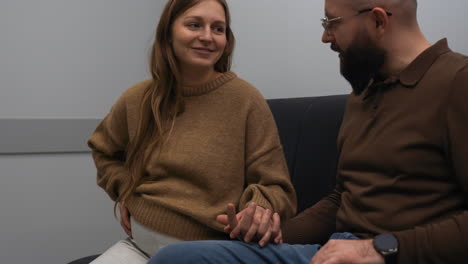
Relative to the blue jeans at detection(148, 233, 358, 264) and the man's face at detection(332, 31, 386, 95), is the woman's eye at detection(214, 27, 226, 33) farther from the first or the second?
the blue jeans at detection(148, 233, 358, 264)

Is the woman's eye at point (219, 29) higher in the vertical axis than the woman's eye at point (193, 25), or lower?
lower

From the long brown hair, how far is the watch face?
69 cm

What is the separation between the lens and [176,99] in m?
1.43

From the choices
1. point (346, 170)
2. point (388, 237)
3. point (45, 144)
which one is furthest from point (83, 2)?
point (388, 237)

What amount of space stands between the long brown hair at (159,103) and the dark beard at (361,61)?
1.37ft

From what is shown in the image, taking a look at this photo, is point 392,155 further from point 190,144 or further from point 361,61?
point 190,144

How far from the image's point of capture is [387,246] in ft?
3.04

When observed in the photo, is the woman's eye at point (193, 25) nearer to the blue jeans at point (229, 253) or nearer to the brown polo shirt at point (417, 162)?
the brown polo shirt at point (417, 162)

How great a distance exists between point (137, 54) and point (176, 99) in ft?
4.60

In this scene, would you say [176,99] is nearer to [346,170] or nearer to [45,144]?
[346,170]

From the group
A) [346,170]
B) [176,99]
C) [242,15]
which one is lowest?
[346,170]

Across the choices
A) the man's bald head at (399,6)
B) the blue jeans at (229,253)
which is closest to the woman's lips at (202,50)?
the man's bald head at (399,6)

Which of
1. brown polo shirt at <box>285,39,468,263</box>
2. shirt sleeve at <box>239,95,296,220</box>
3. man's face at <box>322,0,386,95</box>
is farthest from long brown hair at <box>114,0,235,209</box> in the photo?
brown polo shirt at <box>285,39,468,263</box>

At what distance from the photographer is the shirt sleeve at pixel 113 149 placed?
1.49 meters
